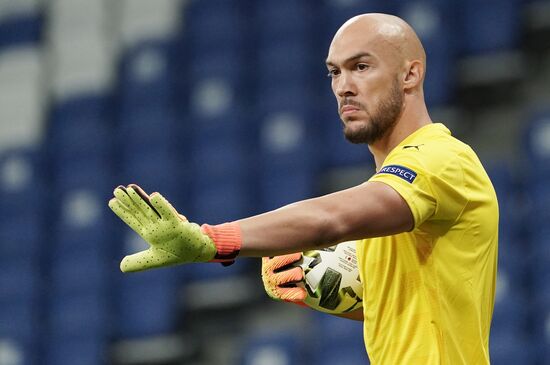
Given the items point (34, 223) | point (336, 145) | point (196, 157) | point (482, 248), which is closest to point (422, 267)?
point (482, 248)

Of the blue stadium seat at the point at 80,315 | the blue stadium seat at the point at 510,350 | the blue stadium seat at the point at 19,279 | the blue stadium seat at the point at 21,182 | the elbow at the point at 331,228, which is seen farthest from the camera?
the blue stadium seat at the point at 21,182

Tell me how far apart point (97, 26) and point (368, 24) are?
6572mm

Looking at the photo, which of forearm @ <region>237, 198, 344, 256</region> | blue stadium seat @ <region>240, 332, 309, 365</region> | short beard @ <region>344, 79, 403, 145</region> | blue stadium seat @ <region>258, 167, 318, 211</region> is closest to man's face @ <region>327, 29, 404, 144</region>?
short beard @ <region>344, 79, 403, 145</region>

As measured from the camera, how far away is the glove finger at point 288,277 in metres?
3.08

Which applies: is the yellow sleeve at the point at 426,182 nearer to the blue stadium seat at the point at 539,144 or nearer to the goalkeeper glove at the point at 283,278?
the goalkeeper glove at the point at 283,278

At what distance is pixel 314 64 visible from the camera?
8039mm

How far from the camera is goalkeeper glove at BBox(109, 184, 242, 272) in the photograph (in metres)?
2.24

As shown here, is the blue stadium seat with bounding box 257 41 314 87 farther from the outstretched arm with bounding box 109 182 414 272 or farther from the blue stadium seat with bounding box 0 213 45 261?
the outstretched arm with bounding box 109 182 414 272

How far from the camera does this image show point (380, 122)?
2811 millimetres

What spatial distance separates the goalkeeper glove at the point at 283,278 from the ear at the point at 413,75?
0.64m

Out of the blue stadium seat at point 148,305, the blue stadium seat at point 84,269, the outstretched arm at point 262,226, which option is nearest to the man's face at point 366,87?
the outstretched arm at point 262,226

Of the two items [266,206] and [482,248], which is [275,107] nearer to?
[266,206]

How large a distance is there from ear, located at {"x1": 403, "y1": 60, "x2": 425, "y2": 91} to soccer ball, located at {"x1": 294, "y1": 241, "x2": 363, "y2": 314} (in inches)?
22.8

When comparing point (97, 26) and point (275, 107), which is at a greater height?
point (97, 26)
